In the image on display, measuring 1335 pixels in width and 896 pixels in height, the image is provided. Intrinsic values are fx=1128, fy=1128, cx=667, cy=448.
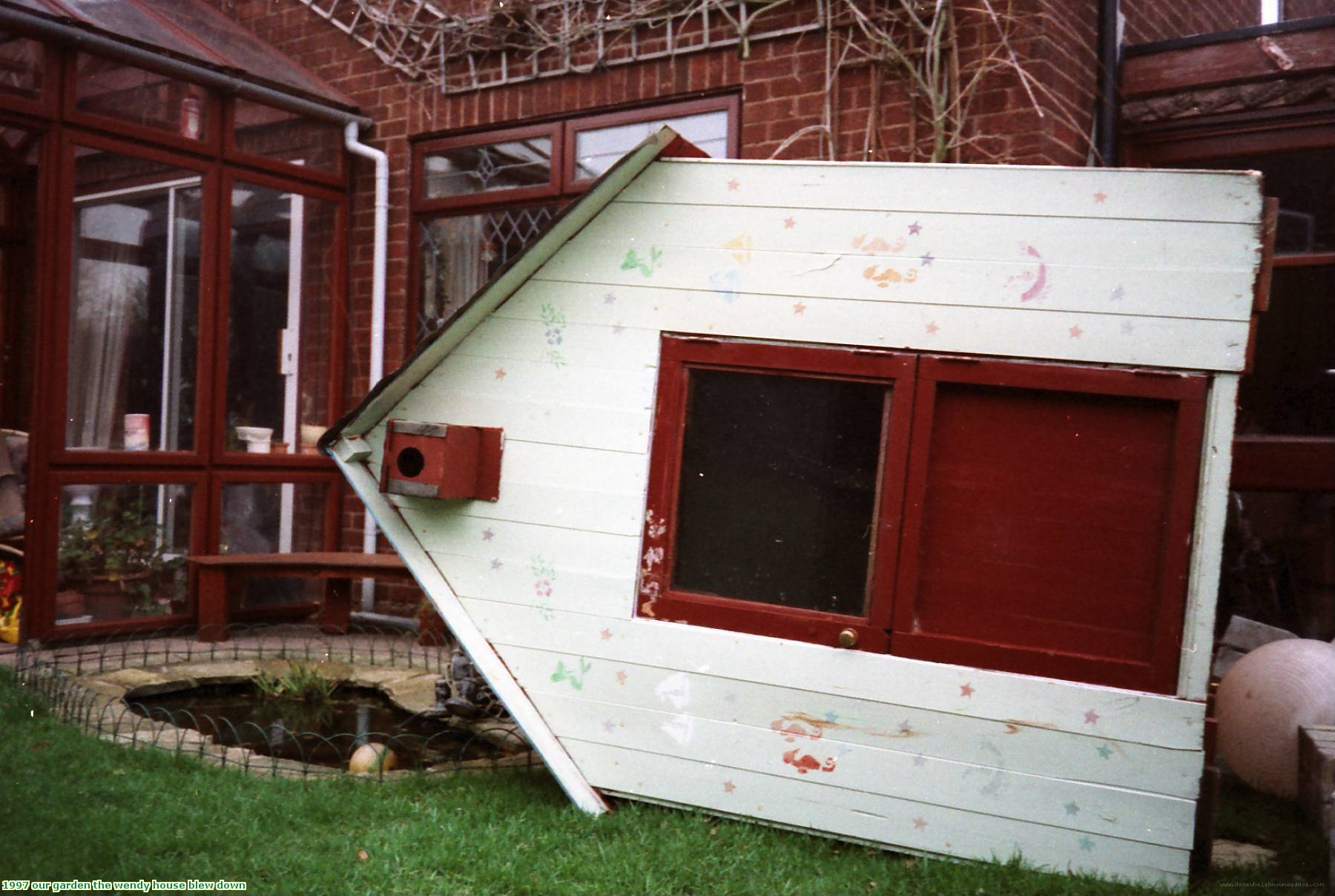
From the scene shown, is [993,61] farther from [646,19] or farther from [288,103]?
[288,103]

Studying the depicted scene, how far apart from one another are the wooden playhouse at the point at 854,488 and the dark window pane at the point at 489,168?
366 centimetres

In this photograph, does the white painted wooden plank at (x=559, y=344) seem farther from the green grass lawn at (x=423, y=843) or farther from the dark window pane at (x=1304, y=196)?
the dark window pane at (x=1304, y=196)

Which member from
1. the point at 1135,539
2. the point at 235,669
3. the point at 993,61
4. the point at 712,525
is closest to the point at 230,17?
the point at 235,669

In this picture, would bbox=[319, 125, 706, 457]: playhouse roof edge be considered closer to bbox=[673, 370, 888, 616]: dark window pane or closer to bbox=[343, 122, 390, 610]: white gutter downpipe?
bbox=[673, 370, 888, 616]: dark window pane

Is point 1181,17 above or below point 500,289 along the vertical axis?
above

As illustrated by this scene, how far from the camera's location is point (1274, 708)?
4.33 m

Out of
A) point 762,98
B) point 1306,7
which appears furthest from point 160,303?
Result: point 1306,7

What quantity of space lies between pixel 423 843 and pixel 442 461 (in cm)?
116

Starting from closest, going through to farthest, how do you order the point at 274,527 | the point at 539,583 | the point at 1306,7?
the point at 539,583 → the point at 274,527 → the point at 1306,7

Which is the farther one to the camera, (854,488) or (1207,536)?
(854,488)

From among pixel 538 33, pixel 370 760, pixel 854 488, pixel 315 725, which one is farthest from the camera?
pixel 538 33

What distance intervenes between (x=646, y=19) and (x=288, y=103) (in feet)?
8.28

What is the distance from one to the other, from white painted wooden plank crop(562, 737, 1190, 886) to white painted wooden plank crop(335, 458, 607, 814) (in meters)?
0.06

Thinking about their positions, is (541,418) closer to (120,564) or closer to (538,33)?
(538,33)
